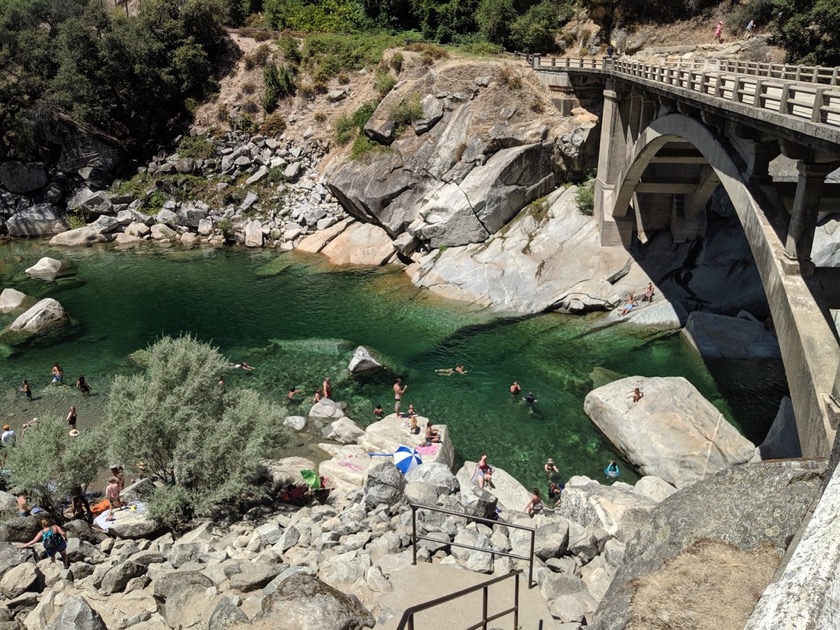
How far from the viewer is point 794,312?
1429cm

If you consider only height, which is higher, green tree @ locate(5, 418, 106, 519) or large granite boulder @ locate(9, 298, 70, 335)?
green tree @ locate(5, 418, 106, 519)

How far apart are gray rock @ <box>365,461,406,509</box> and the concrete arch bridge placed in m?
9.26

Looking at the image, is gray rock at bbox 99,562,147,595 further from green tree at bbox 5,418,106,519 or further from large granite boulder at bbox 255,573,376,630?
green tree at bbox 5,418,106,519

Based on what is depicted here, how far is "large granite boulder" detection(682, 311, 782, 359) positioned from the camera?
25453mm

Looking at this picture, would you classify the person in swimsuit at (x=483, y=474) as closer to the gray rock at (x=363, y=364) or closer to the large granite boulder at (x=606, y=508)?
the large granite boulder at (x=606, y=508)

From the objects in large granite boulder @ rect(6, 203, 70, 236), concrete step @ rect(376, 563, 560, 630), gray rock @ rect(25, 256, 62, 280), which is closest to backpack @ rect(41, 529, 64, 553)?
concrete step @ rect(376, 563, 560, 630)

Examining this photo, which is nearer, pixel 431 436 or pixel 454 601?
pixel 454 601

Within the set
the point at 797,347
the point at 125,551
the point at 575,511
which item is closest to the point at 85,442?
the point at 125,551

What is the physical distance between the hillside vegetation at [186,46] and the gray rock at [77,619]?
41562 mm

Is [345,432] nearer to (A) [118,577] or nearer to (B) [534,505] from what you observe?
(B) [534,505]

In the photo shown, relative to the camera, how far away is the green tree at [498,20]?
48625 mm

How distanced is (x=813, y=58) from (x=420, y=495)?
34672 mm

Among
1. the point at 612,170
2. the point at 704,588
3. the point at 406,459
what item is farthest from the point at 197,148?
the point at 704,588

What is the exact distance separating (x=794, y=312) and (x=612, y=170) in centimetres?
2065
